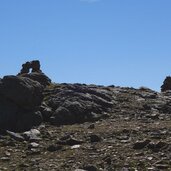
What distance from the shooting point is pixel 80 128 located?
3559cm

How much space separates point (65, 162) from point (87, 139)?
5.98m

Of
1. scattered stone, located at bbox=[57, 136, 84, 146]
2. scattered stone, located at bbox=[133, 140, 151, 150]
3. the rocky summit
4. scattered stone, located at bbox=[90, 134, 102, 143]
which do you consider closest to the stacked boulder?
the rocky summit

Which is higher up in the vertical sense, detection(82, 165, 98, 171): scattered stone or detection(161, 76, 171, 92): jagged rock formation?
detection(161, 76, 171, 92): jagged rock formation

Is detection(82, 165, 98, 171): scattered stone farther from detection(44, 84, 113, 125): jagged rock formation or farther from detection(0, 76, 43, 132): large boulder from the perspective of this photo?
detection(44, 84, 113, 125): jagged rock formation

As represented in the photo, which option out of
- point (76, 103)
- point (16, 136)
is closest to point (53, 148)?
point (16, 136)

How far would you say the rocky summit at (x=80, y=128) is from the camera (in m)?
24.8

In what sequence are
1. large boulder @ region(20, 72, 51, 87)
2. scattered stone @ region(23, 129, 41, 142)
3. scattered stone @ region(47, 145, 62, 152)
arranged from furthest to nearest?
large boulder @ region(20, 72, 51, 87)
scattered stone @ region(23, 129, 41, 142)
scattered stone @ region(47, 145, 62, 152)

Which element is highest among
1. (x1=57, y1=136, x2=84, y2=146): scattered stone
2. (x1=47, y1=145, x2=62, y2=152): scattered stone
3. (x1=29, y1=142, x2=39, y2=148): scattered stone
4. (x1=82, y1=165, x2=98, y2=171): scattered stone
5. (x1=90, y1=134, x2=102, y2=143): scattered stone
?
(x1=90, y1=134, x2=102, y2=143): scattered stone

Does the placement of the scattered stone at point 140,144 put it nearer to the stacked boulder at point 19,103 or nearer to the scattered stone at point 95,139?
the scattered stone at point 95,139

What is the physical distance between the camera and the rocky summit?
24.8m

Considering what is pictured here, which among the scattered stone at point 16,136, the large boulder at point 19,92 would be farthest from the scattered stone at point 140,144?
the large boulder at point 19,92

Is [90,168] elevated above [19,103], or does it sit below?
below

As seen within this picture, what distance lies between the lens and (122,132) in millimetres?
32188

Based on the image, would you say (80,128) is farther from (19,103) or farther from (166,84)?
(166,84)
